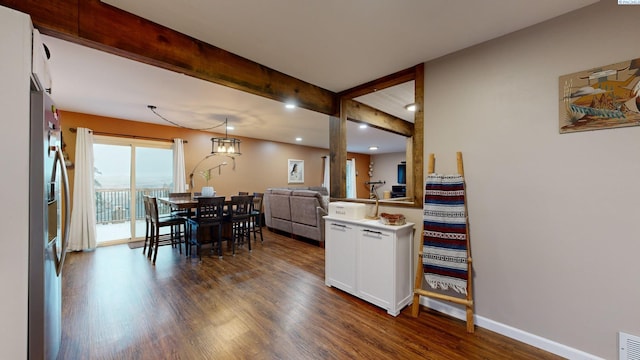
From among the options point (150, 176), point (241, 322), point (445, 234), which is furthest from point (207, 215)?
point (445, 234)

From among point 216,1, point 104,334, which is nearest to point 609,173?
Answer: point 216,1

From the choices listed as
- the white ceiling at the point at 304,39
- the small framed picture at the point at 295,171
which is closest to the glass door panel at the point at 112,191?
the white ceiling at the point at 304,39

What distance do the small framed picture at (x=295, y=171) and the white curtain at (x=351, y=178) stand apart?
2242 mm

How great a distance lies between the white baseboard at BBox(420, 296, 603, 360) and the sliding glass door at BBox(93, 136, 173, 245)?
5.58 m

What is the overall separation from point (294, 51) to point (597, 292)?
298cm

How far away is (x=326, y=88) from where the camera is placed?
124 inches

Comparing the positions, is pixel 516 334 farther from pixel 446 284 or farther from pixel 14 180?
pixel 14 180

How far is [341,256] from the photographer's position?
105 inches

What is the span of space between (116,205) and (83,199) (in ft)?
2.11

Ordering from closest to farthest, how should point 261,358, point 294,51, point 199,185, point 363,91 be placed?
point 261,358 → point 294,51 → point 363,91 → point 199,185

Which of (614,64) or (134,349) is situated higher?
(614,64)

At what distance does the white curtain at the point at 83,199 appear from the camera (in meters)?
4.13

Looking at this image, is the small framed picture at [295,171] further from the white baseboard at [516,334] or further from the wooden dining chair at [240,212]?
the white baseboard at [516,334]

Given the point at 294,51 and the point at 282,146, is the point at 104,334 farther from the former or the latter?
the point at 282,146
